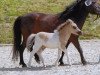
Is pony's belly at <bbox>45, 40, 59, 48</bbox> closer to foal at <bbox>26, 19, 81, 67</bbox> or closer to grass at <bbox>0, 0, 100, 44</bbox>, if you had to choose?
foal at <bbox>26, 19, 81, 67</bbox>

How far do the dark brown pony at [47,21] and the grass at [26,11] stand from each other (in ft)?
20.5

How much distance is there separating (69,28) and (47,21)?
125 centimetres

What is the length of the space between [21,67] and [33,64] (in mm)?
631

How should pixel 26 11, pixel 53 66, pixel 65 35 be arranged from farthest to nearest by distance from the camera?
1. pixel 26 11
2. pixel 53 66
3. pixel 65 35

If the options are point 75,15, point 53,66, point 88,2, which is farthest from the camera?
point 75,15

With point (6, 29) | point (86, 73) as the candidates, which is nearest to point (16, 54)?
point (86, 73)

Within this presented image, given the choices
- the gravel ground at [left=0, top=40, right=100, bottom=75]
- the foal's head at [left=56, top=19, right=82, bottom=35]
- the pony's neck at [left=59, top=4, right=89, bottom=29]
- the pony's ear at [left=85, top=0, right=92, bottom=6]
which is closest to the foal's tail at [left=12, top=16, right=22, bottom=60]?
the gravel ground at [left=0, top=40, right=100, bottom=75]

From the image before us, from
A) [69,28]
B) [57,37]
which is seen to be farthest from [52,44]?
[69,28]

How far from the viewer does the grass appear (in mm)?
21328

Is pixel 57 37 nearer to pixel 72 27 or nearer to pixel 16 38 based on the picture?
pixel 72 27

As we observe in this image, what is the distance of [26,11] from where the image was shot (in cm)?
2595

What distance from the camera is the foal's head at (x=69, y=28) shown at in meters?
12.4

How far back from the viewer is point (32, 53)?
1261 centimetres

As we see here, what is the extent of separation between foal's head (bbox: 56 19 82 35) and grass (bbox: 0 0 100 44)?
24.8ft
